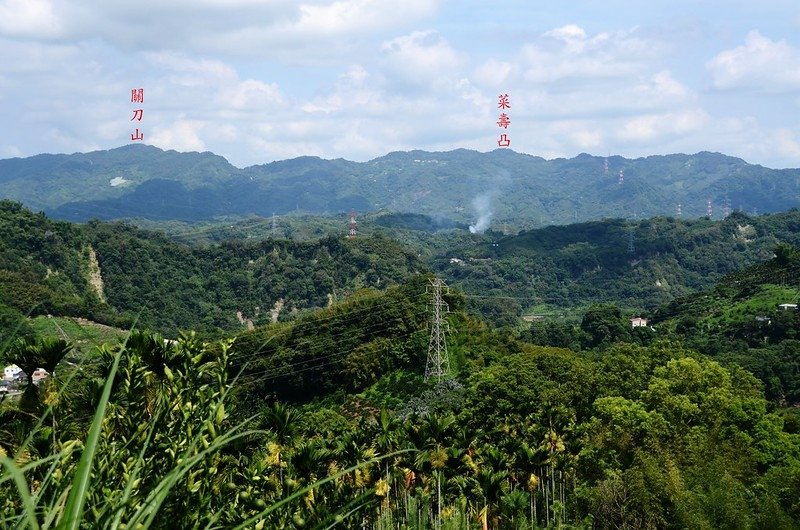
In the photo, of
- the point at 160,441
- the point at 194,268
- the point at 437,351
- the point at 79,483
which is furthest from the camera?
the point at 194,268

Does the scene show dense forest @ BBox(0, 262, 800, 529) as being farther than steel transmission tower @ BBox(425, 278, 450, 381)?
No

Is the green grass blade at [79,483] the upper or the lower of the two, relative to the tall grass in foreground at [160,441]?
upper

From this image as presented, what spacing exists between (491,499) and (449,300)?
51472 mm

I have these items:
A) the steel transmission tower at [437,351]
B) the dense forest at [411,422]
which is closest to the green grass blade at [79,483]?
the dense forest at [411,422]

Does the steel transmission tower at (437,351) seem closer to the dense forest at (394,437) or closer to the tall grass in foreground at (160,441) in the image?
the dense forest at (394,437)

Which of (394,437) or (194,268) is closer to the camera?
(394,437)

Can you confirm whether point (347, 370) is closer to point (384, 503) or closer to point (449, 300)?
point (449, 300)

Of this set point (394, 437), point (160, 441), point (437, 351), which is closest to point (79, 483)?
point (160, 441)

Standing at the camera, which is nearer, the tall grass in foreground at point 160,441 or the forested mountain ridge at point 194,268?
the tall grass in foreground at point 160,441

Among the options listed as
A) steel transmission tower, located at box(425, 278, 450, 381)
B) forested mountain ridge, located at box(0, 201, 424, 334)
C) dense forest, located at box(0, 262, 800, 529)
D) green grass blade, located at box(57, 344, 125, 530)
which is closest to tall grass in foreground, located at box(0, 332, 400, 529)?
dense forest, located at box(0, 262, 800, 529)

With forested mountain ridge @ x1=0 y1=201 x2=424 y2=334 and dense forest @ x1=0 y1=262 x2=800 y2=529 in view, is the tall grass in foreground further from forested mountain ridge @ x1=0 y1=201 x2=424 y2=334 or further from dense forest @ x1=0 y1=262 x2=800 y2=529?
forested mountain ridge @ x1=0 y1=201 x2=424 y2=334

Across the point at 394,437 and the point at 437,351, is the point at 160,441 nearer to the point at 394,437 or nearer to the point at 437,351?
the point at 394,437

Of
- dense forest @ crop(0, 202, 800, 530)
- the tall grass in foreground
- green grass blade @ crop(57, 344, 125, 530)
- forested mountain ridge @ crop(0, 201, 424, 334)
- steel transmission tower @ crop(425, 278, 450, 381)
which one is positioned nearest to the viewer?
green grass blade @ crop(57, 344, 125, 530)

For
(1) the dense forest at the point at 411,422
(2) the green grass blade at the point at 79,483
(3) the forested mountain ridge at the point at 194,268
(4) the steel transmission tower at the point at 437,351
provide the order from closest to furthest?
(2) the green grass blade at the point at 79,483 < (1) the dense forest at the point at 411,422 < (4) the steel transmission tower at the point at 437,351 < (3) the forested mountain ridge at the point at 194,268
